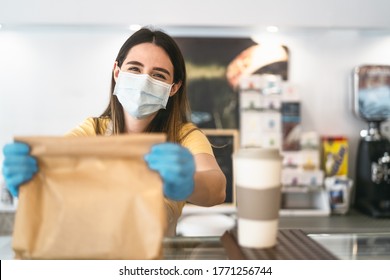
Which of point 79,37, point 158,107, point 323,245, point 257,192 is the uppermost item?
point 79,37

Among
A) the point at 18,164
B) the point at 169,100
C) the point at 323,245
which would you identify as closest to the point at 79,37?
the point at 169,100

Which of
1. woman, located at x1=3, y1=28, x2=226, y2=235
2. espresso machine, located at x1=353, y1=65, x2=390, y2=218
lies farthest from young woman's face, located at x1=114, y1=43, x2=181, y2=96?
espresso machine, located at x1=353, y1=65, x2=390, y2=218

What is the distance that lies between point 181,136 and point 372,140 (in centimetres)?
124

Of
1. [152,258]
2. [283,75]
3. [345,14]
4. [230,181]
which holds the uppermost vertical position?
[345,14]

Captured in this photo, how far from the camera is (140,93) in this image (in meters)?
0.74

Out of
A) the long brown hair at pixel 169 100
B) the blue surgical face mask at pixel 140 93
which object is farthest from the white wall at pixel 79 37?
the blue surgical face mask at pixel 140 93

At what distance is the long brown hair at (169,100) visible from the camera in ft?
2.73

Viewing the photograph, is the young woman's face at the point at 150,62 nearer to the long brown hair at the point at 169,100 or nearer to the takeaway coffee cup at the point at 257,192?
the long brown hair at the point at 169,100

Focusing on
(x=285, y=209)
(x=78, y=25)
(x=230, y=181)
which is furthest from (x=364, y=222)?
(x=78, y=25)

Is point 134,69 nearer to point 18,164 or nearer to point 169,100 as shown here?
point 169,100

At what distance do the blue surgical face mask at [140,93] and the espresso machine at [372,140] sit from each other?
1188 millimetres
